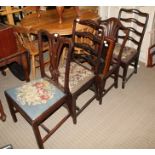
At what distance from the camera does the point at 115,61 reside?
95.6 inches

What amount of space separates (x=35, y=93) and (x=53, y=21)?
1.24m

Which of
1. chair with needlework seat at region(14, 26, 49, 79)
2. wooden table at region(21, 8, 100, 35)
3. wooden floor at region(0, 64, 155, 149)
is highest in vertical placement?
wooden table at region(21, 8, 100, 35)

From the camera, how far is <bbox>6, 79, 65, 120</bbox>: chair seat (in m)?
1.71

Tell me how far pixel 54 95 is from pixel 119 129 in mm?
800

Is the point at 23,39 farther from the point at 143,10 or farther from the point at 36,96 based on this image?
the point at 143,10

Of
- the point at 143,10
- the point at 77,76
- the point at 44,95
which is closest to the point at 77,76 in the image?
the point at 77,76

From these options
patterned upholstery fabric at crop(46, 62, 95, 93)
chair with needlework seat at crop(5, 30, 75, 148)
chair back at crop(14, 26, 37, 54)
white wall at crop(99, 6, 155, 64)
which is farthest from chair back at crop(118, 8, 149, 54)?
chair back at crop(14, 26, 37, 54)

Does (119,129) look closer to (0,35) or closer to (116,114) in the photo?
(116,114)

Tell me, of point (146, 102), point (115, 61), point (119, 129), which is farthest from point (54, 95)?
point (146, 102)

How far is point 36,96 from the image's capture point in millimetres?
1826

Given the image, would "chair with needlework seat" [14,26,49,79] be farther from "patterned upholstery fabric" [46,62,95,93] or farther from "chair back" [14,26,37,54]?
"patterned upholstery fabric" [46,62,95,93]

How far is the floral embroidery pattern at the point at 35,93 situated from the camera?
1788 millimetres

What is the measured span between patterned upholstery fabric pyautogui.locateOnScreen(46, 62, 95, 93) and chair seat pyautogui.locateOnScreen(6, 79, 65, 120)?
14 cm
